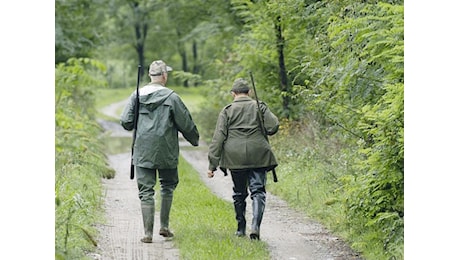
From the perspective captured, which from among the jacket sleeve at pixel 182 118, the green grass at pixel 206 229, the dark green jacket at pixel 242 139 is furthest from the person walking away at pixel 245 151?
the green grass at pixel 206 229

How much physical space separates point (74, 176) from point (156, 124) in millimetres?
4108

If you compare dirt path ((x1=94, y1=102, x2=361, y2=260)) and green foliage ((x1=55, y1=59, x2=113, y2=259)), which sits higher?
green foliage ((x1=55, y1=59, x2=113, y2=259))

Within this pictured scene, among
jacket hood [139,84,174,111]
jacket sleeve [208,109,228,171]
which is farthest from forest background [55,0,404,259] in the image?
jacket sleeve [208,109,228,171]

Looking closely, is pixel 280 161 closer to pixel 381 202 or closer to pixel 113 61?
pixel 381 202

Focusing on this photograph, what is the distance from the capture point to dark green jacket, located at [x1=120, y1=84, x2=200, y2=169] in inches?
366

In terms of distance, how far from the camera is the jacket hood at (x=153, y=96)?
933 cm

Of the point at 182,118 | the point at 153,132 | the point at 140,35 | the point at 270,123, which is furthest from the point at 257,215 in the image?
the point at 140,35

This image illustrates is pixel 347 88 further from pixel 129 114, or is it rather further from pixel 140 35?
pixel 140 35

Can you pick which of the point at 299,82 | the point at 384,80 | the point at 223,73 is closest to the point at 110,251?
the point at 384,80

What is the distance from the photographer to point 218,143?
380 inches

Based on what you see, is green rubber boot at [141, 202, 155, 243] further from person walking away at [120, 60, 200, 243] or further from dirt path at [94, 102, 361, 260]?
dirt path at [94, 102, 361, 260]

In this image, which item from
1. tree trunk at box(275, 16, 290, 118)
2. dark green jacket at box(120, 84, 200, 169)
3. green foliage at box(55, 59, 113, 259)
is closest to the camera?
green foliage at box(55, 59, 113, 259)

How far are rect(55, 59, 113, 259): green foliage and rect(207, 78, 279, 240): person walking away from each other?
5.65ft

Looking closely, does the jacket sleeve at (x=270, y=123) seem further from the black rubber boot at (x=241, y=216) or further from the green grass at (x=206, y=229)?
the green grass at (x=206, y=229)
